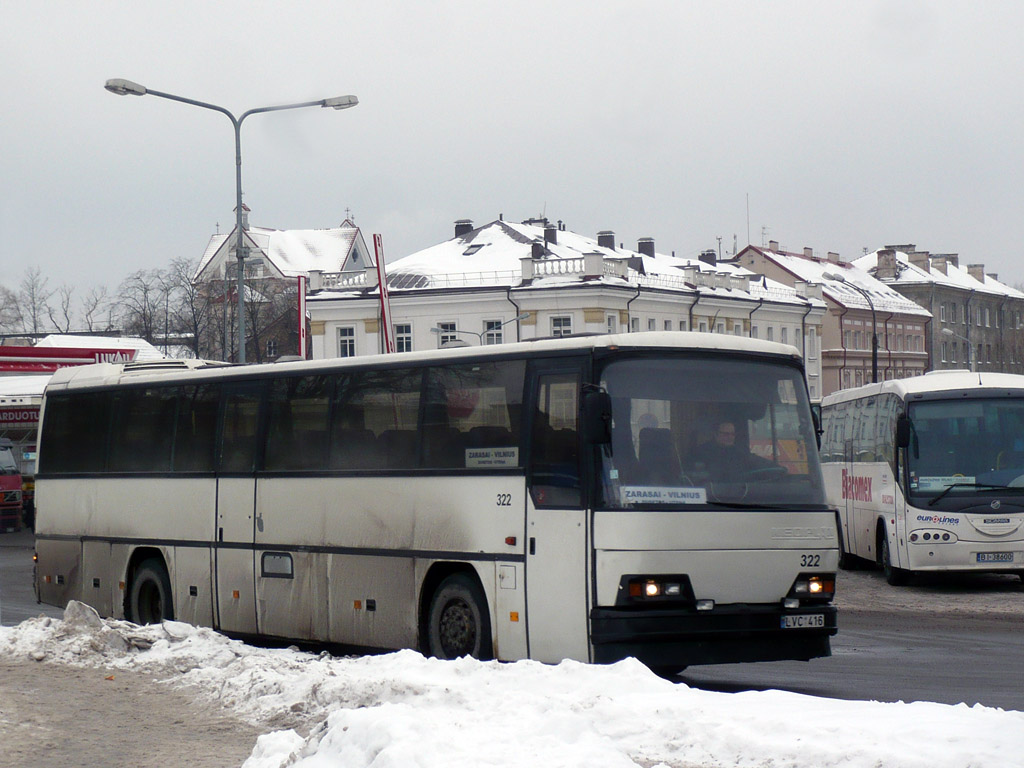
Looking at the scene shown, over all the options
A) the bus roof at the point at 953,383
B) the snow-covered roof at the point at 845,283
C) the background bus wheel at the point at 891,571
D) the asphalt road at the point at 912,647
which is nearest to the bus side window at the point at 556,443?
the asphalt road at the point at 912,647

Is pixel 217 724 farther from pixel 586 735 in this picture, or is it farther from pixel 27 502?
pixel 27 502

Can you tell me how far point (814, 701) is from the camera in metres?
9.22

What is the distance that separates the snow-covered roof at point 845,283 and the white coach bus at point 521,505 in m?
96.7

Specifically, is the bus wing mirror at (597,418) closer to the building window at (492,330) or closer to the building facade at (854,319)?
the building window at (492,330)

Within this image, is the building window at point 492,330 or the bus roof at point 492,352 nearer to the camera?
the bus roof at point 492,352

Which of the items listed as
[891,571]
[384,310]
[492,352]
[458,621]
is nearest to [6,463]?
[384,310]

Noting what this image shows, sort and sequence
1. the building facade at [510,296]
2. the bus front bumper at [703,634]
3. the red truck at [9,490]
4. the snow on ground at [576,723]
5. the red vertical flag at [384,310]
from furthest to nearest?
the building facade at [510,296], the red truck at [9,490], the red vertical flag at [384,310], the bus front bumper at [703,634], the snow on ground at [576,723]

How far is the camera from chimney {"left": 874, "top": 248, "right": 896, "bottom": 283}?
132250 mm

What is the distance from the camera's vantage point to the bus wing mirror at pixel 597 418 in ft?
37.3

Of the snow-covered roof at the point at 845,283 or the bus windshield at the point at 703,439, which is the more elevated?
the snow-covered roof at the point at 845,283

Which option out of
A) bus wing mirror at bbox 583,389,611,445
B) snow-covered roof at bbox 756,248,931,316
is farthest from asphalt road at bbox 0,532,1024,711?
snow-covered roof at bbox 756,248,931,316

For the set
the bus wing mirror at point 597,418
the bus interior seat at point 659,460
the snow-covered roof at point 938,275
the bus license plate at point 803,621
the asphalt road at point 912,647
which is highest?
the snow-covered roof at point 938,275

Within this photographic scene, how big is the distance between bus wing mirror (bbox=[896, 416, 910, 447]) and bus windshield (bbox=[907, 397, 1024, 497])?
0.13 meters

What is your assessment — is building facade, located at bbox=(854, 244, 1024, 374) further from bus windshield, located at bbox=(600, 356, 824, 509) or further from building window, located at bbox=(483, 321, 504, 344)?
bus windshield, located at bbox=(600, 356, 824, 509)
